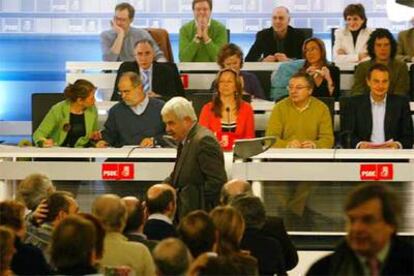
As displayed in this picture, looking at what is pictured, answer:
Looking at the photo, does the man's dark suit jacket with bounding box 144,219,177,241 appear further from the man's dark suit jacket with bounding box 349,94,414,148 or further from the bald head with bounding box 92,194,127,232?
the man's dark suit jacket with bounding box 349,94,414,148

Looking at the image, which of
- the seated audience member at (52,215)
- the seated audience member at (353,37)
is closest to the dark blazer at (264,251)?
the seated audience member at (52,215)

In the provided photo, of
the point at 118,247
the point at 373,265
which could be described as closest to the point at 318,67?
the point at 118,247

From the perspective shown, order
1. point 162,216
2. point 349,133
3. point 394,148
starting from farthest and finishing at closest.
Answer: point 349,133 → point 394,148 → point 162,216

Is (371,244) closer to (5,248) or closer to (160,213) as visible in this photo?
(5,248)

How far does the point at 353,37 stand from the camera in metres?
16.1

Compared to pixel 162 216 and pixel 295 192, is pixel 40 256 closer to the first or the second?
pixel 162 216

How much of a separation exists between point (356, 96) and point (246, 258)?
553 cm

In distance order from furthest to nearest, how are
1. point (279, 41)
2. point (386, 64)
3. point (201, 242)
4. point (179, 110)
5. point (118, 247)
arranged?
point (279, 41), point (386, 64), point (179, 110), point (118, 247), point (201, 242)

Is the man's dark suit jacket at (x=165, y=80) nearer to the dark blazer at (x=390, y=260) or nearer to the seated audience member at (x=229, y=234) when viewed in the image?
the seated audience member at (x=229, y=234)

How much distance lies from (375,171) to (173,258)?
439 cm

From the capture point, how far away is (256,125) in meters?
14.1

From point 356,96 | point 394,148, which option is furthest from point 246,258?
point 356,96

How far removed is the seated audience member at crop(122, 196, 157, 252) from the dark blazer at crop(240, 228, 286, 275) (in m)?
0.55

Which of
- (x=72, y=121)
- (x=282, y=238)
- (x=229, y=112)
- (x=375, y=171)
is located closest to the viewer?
(x=282, y=238)
